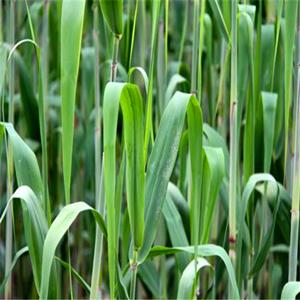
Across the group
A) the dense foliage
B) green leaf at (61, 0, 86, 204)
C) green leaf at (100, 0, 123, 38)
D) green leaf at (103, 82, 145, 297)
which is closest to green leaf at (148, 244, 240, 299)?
the dense foliage

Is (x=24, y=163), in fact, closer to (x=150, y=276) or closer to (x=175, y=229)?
(x=175, y=229)

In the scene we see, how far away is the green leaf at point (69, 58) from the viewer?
3.53 feet

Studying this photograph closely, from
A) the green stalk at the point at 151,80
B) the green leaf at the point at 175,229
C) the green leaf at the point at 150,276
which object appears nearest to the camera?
the green stalk at the point at 151,80

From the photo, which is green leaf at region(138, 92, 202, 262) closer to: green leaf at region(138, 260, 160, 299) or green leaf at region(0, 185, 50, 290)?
green leaf at region(0, 185, 50, 290)

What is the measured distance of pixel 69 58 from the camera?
3.52 ft

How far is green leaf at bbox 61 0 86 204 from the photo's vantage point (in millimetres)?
1075

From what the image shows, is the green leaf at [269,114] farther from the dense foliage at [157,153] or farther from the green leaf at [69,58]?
the green leaf at [69,58]

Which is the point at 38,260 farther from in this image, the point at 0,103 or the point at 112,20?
the point at 112,20

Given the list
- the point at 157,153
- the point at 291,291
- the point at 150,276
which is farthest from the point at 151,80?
the point at 150,276

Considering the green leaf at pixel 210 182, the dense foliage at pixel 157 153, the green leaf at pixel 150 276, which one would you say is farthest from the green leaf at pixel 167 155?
the green leaf at pixel 150 276

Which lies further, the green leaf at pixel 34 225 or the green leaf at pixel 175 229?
the green leaf at pixel 175 229

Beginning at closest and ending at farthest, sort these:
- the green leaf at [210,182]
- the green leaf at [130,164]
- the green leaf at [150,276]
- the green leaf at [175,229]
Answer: the green leaf at [130,164] → the green leaf at [210,182] → the green leaf at [175,229] → the green leaf at [150,276]

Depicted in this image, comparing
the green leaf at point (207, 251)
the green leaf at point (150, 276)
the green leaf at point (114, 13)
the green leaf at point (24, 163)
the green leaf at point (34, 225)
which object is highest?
the green leaf at point (114, 13)

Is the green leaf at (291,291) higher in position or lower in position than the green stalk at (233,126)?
lower
